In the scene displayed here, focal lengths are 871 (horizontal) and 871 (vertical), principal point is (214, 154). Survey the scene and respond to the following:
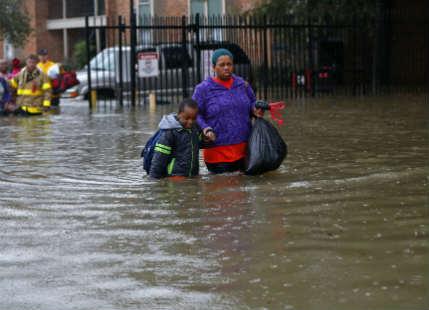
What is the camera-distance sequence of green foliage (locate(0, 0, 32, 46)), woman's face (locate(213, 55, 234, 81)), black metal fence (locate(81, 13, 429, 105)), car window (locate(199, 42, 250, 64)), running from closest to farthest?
1. woman's face (locate(213, 55, 234, 81))
2. car window (locate(199, 42, 250, 64))
3. black metal fence (locate(81, 13, 429, 105))
4. green foliage (locate(0, 0, 32, 46))

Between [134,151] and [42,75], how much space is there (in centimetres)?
919

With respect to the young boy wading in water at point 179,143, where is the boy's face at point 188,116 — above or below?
above

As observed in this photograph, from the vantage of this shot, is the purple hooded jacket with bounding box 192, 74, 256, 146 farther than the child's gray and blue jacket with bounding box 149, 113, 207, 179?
Yes

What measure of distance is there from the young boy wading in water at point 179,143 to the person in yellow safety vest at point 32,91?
39.1 ft

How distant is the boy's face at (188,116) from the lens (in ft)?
25.9

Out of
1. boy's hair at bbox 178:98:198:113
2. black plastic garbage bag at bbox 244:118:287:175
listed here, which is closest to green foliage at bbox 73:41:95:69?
black plastic garbage bag at bbox 244:118:287:175

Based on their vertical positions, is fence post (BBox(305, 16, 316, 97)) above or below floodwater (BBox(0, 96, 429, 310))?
above

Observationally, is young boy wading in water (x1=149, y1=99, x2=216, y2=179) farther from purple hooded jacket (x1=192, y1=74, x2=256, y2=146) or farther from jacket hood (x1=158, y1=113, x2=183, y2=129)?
purple hooded jacket (x1=192, y1=74, x2=256, y2=146)

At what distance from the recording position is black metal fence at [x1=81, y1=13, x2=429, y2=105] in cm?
2227

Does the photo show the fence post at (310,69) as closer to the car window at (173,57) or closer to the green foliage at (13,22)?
the car window at (173,57)

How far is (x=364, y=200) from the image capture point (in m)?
6.71

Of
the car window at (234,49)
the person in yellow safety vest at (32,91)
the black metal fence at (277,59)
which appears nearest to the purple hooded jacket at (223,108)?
the person in yellow safety vest at (32,91)

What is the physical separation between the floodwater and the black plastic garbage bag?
114 millimetres

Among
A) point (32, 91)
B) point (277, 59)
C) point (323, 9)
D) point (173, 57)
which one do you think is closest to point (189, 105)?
point (32, 91)
